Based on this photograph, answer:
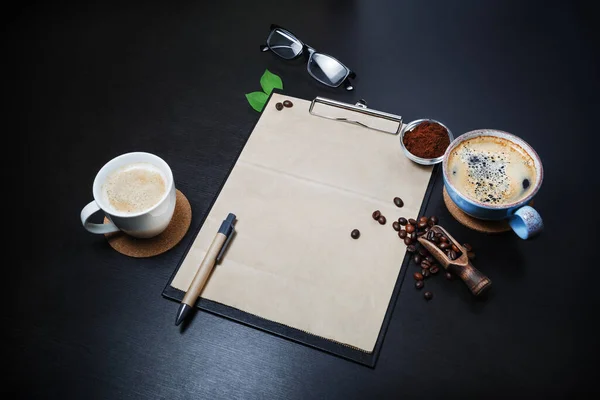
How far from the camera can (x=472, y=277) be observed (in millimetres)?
1182

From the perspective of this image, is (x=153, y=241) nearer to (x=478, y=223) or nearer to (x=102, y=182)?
(x=102, y=182)

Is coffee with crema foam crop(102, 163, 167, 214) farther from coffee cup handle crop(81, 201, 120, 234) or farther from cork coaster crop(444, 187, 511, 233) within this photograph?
cork coaster crop(444, 187, 511, 233)

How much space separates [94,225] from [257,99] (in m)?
0.57

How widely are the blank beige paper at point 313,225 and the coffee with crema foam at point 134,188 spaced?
149mm

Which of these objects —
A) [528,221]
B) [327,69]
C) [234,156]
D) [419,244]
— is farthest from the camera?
[327,69]

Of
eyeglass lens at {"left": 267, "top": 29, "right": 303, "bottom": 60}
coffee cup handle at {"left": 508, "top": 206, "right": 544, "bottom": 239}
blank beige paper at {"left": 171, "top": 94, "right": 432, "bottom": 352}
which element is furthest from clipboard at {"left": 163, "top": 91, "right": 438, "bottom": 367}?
eyeglass lens at {"left": 267, "top": 29, "right": 303, "bottom": 60}

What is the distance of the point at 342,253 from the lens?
128 centimetres

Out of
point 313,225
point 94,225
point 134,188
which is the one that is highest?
point 313,225

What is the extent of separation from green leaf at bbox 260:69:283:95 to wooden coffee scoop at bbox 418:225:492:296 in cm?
64

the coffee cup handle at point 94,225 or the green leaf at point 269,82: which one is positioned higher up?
the green leaf at point 269,82

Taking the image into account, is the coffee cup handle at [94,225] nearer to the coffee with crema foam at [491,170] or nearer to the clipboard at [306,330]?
the clipboard at [306,330]

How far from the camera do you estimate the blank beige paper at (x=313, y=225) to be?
3.96 feet

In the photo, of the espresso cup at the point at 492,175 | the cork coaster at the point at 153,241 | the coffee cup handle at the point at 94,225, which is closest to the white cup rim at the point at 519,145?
the espresso cup at the point at 492,175

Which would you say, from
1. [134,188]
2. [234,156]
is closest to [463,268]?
[234,156]
